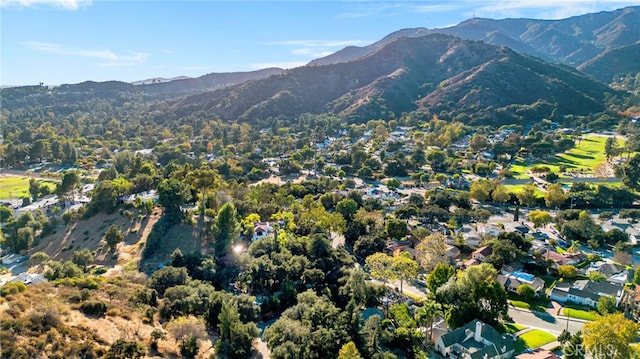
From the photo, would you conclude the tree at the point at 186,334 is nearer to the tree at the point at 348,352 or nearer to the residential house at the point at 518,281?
the tree at the point at 348,352

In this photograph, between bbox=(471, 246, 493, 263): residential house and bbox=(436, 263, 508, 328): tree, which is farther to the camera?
bbox=(471, 246, 493, 263): residential house

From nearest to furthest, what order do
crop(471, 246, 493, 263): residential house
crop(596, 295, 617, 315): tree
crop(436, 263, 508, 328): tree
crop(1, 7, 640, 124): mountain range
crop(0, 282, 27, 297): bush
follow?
crop(0, 282, 27, 297): bush < crop(436, 263, 508, 328): tree < crop(596, 295, 617, 315): tree < crop(471, 246, 493, 263): residential house < crop(1, 7, 640, 124): mountain range

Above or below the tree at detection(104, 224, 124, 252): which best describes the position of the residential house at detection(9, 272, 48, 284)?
below

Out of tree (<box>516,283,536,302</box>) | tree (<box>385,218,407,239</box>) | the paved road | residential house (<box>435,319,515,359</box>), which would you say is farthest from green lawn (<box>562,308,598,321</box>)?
tree (<box>385,218,407,239</box>)

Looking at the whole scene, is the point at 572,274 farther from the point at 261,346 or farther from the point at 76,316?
the point at 76,316

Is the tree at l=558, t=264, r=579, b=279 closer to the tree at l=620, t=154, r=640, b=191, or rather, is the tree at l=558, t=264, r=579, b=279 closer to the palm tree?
the palm tree

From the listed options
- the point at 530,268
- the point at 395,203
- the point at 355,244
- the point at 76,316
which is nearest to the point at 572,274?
the point at 530,268

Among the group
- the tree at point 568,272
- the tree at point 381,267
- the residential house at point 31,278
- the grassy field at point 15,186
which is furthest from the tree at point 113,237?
the tree at point 568,272
